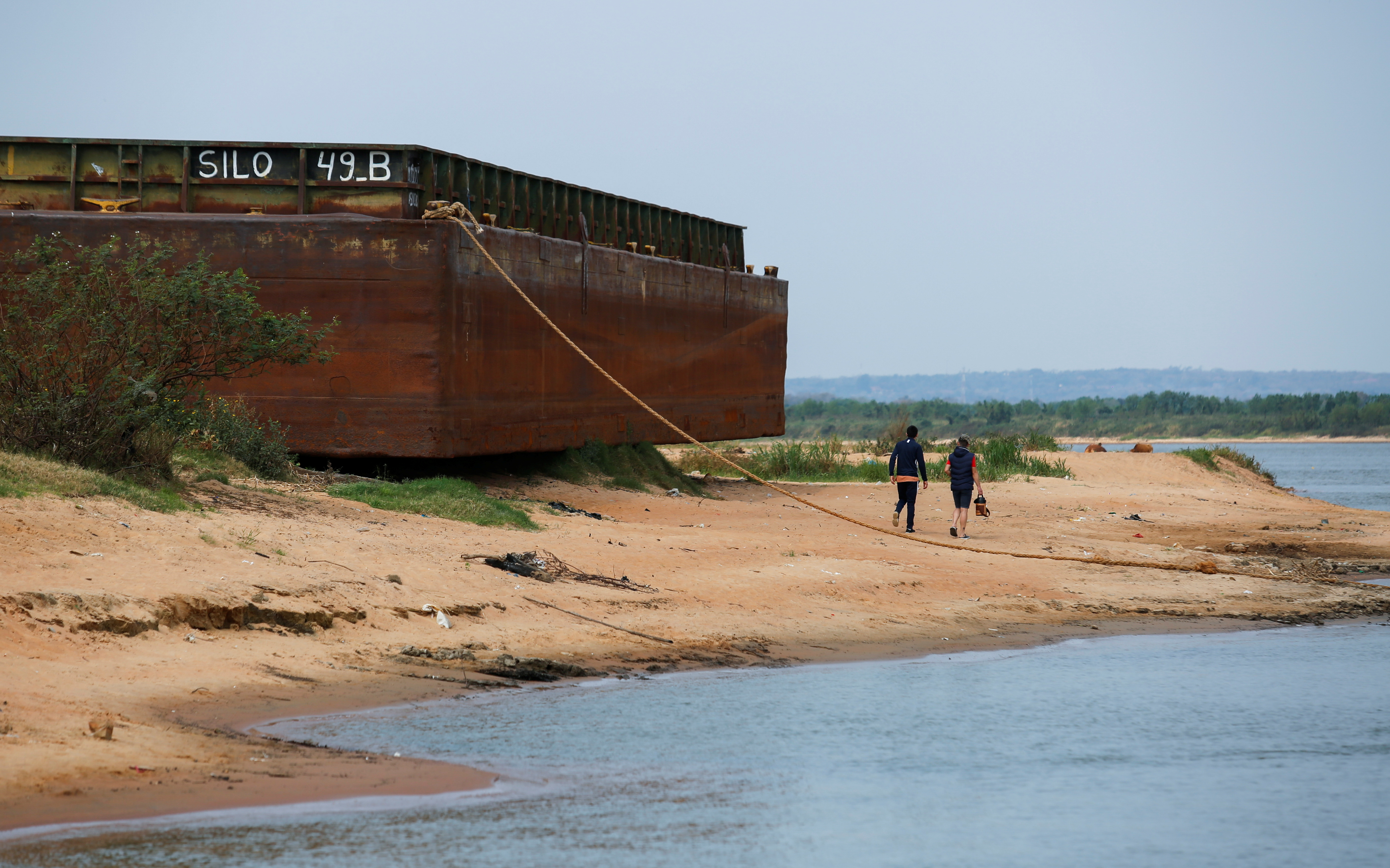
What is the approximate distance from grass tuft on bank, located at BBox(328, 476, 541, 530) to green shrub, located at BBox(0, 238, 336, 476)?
5.59ft

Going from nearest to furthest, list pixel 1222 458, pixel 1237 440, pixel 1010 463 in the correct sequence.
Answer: pixel 1010 463, pixel 1222 458, pixel 1237 440

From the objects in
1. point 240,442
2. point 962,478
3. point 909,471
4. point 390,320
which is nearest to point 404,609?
point 240,442

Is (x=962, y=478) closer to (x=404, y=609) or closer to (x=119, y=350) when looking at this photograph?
(x=404, y=609)

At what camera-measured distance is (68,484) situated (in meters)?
12.2

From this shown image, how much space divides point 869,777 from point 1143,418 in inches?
4031

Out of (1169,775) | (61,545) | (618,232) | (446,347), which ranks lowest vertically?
(1169,775)

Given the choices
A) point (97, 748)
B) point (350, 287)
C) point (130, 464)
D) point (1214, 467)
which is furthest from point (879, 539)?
point (1214, 467)

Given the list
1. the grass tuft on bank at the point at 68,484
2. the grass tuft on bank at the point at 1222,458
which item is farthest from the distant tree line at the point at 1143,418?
the grass tuft on bank at the point at 68,484

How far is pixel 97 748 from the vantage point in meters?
7.11

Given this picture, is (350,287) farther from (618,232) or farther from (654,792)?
(654,792)

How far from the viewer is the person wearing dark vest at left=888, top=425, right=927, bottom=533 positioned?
18.7 meters

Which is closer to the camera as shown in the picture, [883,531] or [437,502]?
[437,502]

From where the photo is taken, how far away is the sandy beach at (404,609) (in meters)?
7.32

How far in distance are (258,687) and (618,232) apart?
16913mm
